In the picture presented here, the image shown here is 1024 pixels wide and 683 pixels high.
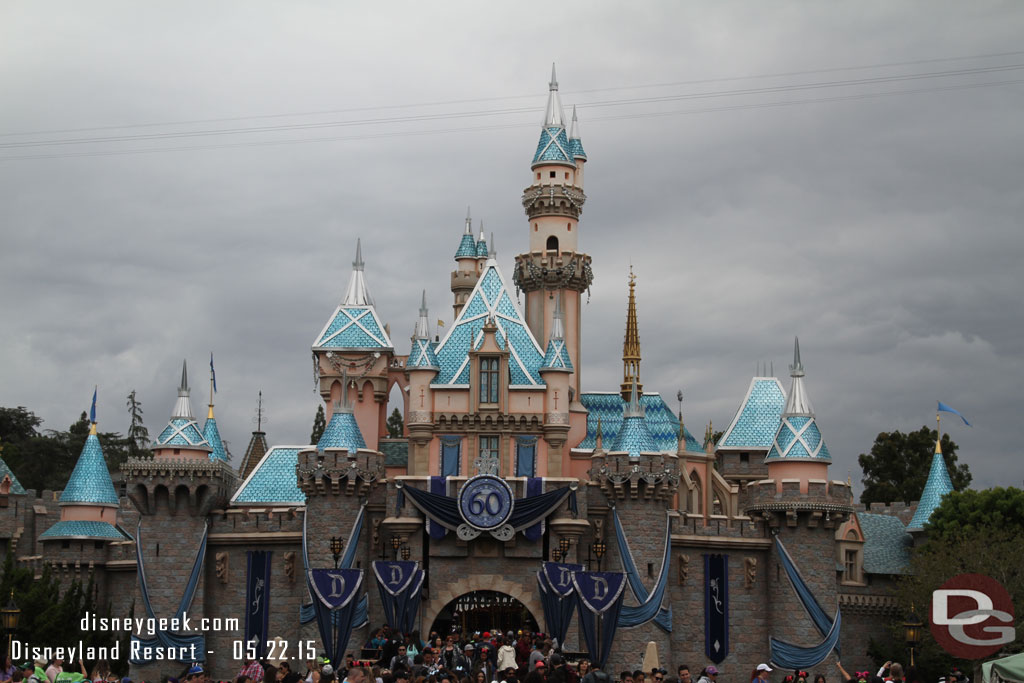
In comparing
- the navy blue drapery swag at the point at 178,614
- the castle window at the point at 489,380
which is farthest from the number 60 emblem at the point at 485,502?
the navy blue drapery swag at the point at 178,614

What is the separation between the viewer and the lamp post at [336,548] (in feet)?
152

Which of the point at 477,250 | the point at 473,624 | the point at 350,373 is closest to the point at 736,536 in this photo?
the point at 473,624

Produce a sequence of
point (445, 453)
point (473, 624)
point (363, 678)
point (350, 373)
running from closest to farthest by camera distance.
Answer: point (363, 678), point (473, 624), point (445, 453), point (350, 373)

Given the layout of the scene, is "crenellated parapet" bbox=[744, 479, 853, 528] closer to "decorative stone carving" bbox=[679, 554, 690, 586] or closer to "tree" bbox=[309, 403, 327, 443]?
"decorative stone carving" bbox=[679, 554, 690, 586]

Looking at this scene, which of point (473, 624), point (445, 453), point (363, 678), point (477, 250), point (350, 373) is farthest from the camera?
point (477, 250)

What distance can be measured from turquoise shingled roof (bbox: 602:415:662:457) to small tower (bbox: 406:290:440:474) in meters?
6.38

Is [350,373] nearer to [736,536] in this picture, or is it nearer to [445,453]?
[445,453]

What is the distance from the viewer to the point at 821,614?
47406 millimetres

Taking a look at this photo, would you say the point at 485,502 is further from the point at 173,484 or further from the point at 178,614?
the point at 178,614

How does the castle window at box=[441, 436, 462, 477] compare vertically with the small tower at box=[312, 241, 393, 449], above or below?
below

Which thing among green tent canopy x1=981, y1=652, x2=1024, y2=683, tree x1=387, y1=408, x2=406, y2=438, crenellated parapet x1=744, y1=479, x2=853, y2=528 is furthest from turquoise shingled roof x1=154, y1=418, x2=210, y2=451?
tree x1=387, y1=408, x2=406, y2=438

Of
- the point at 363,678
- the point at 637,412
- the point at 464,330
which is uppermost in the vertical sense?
the point at 464,330

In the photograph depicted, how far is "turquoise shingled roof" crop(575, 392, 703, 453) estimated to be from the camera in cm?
5388

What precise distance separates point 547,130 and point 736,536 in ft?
54.5
